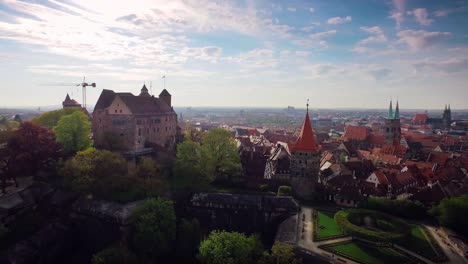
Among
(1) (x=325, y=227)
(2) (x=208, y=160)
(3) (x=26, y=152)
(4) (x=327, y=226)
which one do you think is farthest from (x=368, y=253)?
(3) (x=26, y=152)

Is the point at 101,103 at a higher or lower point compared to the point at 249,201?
higher

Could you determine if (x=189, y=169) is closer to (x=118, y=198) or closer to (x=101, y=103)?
(x=118, y=198)

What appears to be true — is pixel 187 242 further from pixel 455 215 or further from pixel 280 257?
pixel 455 215

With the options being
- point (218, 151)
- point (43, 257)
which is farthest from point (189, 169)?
point (43, 257)

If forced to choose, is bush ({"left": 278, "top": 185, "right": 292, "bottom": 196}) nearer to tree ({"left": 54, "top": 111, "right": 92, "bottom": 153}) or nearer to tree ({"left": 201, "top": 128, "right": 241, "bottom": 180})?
tree ({"left": 201, "top": 128, "right": 241, "bottom": 180})

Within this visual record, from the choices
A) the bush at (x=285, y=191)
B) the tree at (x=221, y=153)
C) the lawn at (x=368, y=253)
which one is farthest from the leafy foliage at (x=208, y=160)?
the lawn at (x=368, y=253)
